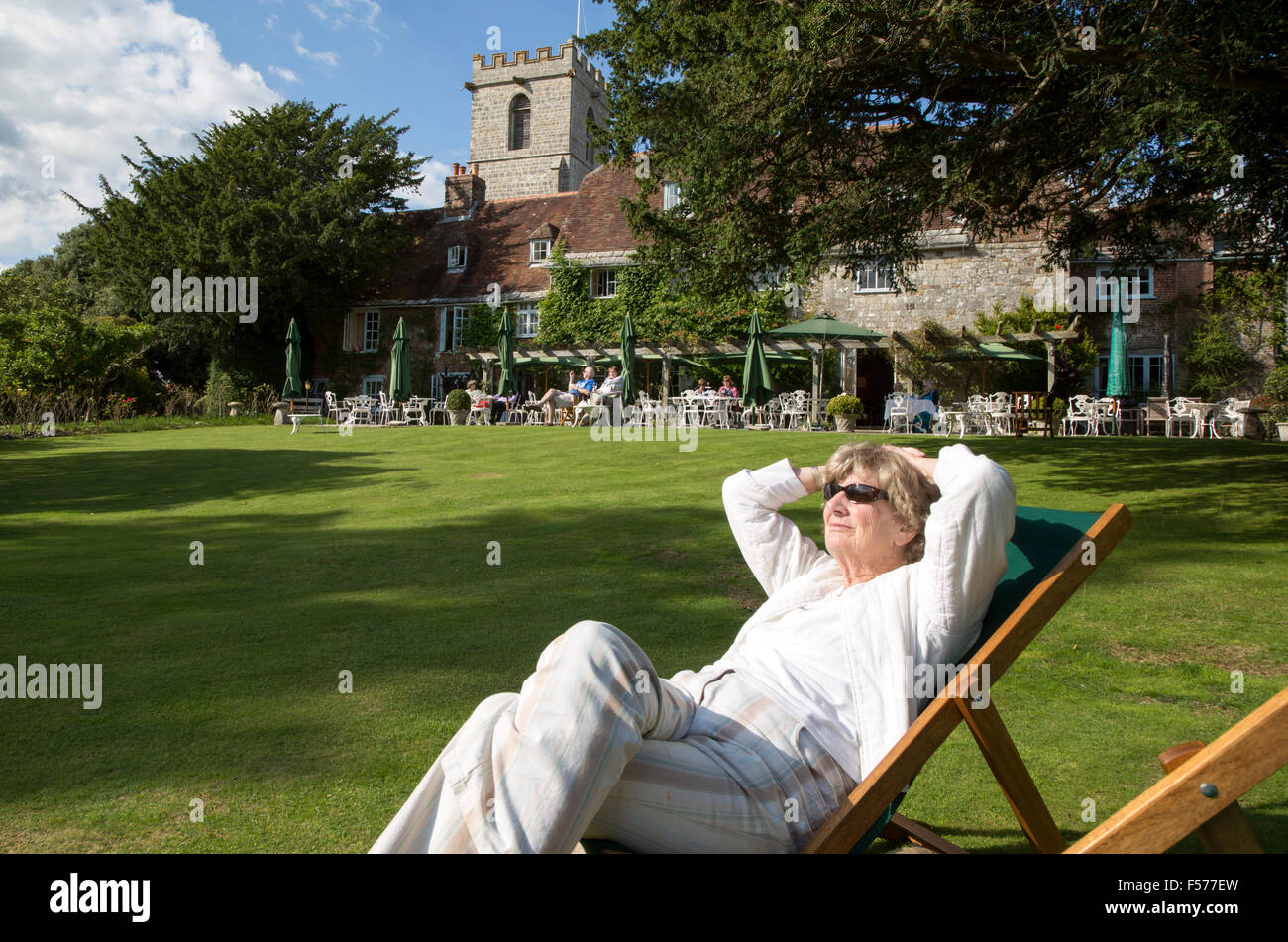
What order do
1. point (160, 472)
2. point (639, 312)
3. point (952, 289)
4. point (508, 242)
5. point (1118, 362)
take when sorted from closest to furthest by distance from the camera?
point (160, 472)
point (1118, 362)
point (952, 289)
point (639, 312)
point (508, 242)

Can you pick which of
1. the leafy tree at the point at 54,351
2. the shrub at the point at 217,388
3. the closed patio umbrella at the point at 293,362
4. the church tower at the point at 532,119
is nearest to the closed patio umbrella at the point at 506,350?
the closed patio umbrella at the point at 293,362

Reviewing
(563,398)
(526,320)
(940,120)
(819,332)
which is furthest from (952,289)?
(940,120)

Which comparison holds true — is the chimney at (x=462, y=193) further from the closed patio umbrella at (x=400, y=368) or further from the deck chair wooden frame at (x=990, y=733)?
the deck chair wooden frame at (x=990, y=733)

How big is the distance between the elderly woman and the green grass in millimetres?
1118

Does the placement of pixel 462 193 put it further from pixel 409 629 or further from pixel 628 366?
pixel 409 629

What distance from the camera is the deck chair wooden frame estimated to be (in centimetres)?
188

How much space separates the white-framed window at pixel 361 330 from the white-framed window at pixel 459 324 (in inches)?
140

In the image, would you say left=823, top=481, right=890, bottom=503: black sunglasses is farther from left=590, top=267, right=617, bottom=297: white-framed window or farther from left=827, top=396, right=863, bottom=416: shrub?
left=590, top=267, right=617, bottom=297: white-framed window

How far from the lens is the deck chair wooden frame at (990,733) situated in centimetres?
188

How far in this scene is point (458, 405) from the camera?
79.3ft

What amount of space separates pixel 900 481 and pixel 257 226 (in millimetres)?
33569

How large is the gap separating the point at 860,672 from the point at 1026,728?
77.9 inches

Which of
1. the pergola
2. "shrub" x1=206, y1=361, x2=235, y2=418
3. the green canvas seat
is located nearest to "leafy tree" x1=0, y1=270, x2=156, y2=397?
"shrub" x1=206, y1=361, x2=235, y2=418
